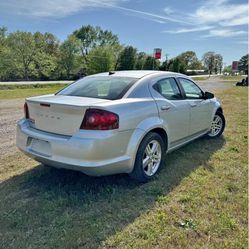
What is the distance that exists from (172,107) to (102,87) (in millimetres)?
1130

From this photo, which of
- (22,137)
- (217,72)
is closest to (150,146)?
(22,137)

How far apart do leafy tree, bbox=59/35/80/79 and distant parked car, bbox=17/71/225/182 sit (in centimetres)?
6052

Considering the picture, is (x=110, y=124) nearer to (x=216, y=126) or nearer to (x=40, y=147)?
(x=40, y=147)

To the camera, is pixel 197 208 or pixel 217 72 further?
pixel 217 72

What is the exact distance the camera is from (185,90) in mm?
4641

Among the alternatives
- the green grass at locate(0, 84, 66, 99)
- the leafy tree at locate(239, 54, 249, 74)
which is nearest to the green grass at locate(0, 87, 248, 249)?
the green grass at locate(0, 84, 66, 99)

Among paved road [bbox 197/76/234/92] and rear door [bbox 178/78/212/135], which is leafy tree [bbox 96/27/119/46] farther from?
rear door [bbox 178/78/212/135]

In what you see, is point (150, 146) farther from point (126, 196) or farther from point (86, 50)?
point (86, 50)

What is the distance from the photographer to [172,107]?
4.05m

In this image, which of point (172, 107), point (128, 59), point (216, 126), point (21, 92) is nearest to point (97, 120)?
point (172, 107)

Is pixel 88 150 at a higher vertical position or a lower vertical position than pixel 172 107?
lower

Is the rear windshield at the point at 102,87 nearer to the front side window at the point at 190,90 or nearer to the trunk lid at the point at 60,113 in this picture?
the trunk lid at the point at 60,113

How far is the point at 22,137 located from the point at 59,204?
111 cm

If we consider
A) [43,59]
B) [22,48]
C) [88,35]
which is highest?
[88,35]
